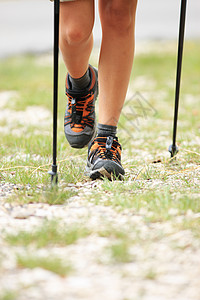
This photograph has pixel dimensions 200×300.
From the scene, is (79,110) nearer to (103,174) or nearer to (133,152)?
(103,174)

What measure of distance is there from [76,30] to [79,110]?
0.44m

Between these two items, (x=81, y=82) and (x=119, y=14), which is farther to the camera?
(x=81, y=82)

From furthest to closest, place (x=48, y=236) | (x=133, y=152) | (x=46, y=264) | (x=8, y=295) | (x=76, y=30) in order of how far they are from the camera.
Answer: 1. (x=133, y=152)
2. (x=76, y=30)
3. (x=48, y=236)
4. (x=46, y=264)
5. (x=8, y=295)

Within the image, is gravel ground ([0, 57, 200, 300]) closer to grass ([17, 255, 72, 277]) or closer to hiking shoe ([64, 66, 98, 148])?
grass ([17, 255, 72, 277])

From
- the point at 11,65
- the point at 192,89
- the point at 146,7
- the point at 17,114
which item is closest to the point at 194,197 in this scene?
the point at 17,114

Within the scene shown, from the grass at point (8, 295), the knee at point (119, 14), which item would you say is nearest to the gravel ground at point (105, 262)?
the grass at point (8, 295)

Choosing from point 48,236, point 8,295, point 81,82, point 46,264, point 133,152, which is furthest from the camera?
point 133,152

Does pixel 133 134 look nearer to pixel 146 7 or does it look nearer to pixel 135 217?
pixel 135 217

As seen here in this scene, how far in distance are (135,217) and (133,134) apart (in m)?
1.64

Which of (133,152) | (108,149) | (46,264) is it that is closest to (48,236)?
(46,264)

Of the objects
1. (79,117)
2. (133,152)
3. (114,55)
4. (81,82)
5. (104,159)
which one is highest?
(114,55)

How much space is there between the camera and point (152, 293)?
3.61ft

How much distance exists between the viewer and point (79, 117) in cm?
218

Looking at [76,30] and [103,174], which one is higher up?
[76,30]
